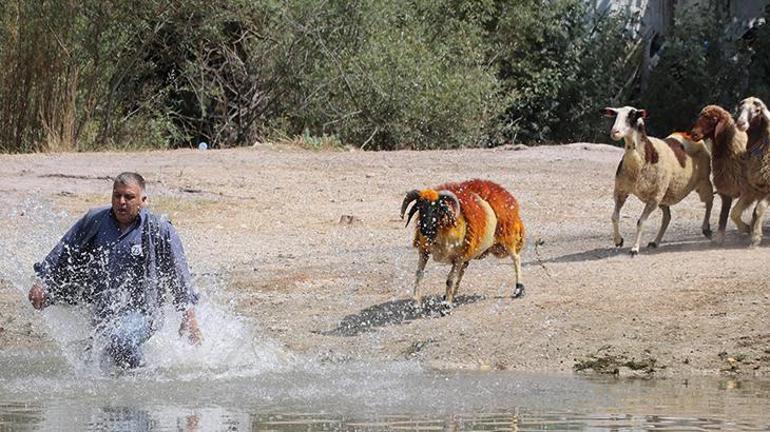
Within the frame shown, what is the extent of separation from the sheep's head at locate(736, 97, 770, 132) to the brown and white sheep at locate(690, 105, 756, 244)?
214 millimetres

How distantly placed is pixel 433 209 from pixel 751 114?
3855 mm

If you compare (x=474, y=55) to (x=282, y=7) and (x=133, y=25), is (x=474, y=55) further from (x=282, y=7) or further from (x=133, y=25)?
(x=133, y=25)

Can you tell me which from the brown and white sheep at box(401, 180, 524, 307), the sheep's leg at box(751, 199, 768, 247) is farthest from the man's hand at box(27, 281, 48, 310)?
the sheep's leg at box(751, 199, 768, 247)

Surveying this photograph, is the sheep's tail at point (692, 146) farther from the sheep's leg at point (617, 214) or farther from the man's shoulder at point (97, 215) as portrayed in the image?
the man's shoulder at point (97, 215)

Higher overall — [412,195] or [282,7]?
[282,7]

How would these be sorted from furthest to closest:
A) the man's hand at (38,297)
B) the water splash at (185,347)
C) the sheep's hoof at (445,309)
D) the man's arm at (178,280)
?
the sheep's hoof at (445,309) < the water splash at (185,347) < the man's arm at (178,280) < the man's hand at (38,297)

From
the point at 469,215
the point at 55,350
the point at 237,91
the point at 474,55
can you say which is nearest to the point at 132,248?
the point at 55,350

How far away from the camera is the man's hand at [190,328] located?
10344mm

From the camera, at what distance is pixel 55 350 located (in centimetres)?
1221

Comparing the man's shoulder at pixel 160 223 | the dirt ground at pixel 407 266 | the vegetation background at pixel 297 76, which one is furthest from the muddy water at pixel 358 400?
the vegetation background at pixel 297 76

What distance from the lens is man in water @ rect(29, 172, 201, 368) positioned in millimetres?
10250

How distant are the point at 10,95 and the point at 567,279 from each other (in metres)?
11.7

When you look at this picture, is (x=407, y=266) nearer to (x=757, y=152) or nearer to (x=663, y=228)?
(x=663, y=228)

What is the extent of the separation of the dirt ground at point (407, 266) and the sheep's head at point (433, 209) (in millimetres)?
752
